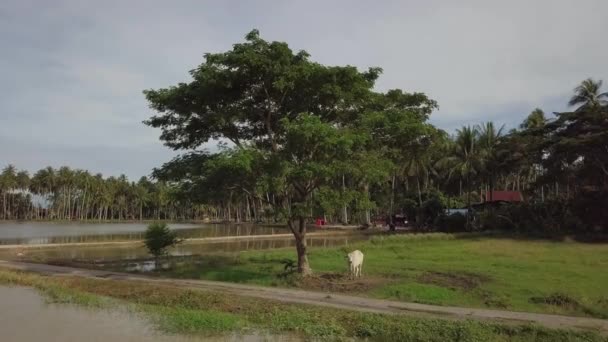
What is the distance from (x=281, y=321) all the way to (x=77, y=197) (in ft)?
434

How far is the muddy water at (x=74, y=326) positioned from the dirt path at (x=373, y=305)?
14.4 ft

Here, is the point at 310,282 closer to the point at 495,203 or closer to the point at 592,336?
the point at 592,336

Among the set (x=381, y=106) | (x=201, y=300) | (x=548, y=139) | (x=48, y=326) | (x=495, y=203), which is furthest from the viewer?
(x=495, y=203)

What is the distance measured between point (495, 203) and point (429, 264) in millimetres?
33490

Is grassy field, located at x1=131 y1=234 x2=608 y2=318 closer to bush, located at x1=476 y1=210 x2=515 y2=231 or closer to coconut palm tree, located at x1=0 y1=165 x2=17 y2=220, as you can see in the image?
bush, located at x1=476 y1=210 x2=515 y2=231

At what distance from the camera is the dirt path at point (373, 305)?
1338 centimetres

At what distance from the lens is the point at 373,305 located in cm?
1581

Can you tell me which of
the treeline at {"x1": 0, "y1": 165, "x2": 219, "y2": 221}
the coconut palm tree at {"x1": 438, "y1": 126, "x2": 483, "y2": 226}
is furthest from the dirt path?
the treeline at {"x1": 0, "y1": 165, "x2": 219, "y2": 221}

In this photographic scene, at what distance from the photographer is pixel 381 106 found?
23.7m

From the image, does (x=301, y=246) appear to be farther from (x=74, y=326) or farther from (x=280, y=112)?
(x=74, y=326)

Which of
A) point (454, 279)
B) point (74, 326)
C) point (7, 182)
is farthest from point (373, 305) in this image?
point (7, 182)

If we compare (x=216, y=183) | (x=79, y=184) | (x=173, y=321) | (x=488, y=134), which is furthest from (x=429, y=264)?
(x=79, y=184)

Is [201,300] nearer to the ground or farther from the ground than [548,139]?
nearer to the ground

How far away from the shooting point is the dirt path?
13383 millimetres
